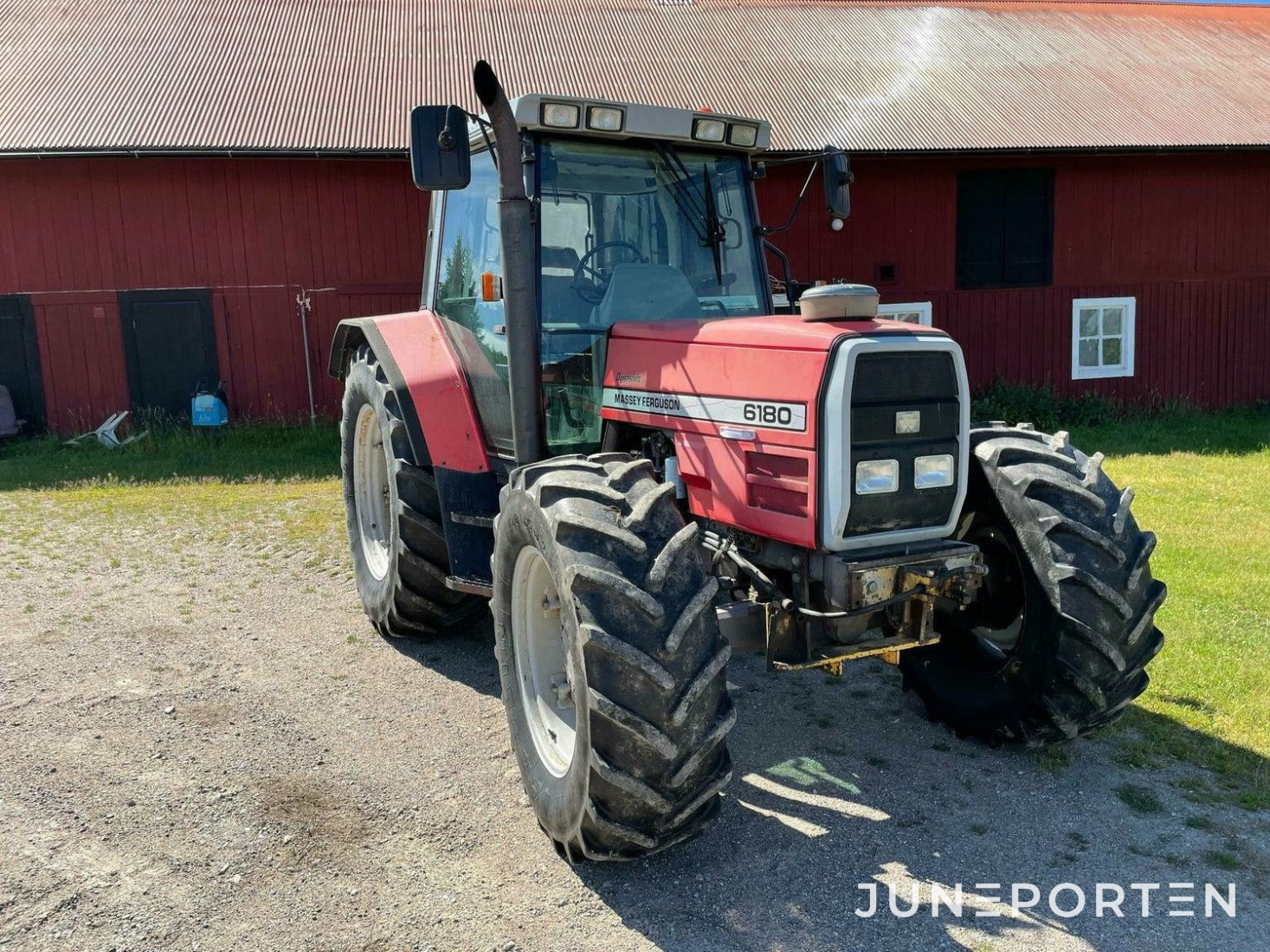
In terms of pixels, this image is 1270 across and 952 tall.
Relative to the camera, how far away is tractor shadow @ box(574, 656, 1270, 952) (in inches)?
124

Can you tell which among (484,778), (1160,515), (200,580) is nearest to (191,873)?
(484,778)

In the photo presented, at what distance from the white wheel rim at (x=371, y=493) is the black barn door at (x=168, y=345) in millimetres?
7270

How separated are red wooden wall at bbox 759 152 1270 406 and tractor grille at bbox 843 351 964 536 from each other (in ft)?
33.5

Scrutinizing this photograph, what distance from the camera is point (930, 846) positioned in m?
3.62

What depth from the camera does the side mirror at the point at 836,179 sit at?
16.0ft

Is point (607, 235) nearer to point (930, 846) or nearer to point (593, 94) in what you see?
point (930, 846)

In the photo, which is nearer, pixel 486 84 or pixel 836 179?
pixel 486 84

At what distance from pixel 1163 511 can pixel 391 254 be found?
8.72 m

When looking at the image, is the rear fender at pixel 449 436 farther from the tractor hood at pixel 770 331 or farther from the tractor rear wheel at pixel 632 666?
the tractor rear wheel at pixel 632 666

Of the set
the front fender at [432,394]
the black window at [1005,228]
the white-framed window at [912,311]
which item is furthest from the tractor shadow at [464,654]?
the black window at [1005,228]

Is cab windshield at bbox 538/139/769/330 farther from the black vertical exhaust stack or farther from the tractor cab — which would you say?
the black vertical exhaust stack

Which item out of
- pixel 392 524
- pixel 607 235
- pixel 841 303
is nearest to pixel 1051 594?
pixel 841 303

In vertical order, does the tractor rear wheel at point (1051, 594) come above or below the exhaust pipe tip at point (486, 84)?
below

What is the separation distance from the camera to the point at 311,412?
12977 mm
